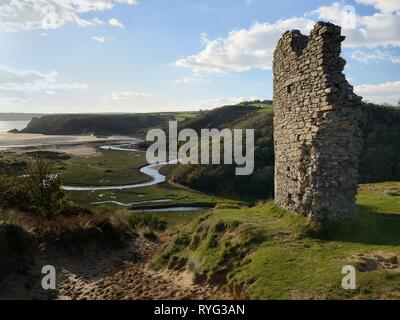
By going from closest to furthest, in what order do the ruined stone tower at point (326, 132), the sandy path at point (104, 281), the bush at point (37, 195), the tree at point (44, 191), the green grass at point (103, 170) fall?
the ruined stone tower at point (326, 132) → the sandy path at point (104, 281) → the bush at point (37, 195) → the tree at point (44, 191) → the green grass at point (103, 170)

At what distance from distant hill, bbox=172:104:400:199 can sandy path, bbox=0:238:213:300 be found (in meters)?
46.0

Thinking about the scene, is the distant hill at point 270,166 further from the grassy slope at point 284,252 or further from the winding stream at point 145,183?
the grassy slope at point 284,252

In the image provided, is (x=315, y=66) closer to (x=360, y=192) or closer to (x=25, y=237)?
(x=360, y=192)

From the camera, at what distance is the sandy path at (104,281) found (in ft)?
48.2

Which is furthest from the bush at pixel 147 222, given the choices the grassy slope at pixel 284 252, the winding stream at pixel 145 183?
the winding stream at pixel 145 183

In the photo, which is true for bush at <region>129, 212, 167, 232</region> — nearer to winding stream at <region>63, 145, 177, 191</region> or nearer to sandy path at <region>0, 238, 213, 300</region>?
sandy path at <region>0, 238, 213, 300</region>

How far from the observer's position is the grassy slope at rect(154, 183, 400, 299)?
434 inches

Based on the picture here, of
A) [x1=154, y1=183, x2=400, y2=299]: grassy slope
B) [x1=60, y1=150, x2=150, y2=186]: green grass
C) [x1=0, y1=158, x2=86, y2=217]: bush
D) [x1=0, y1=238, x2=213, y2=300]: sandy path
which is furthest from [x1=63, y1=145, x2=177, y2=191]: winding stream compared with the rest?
[x1=154, y1=183, x2=400, y2=299]: grassy slope

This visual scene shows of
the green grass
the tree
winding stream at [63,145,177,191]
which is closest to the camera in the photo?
the tree

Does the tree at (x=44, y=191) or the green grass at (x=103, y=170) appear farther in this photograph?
the green grass at (x=103, y=170)

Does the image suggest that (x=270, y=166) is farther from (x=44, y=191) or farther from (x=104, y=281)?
(x=104, y=281)

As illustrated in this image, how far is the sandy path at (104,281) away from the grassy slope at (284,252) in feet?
3.11
